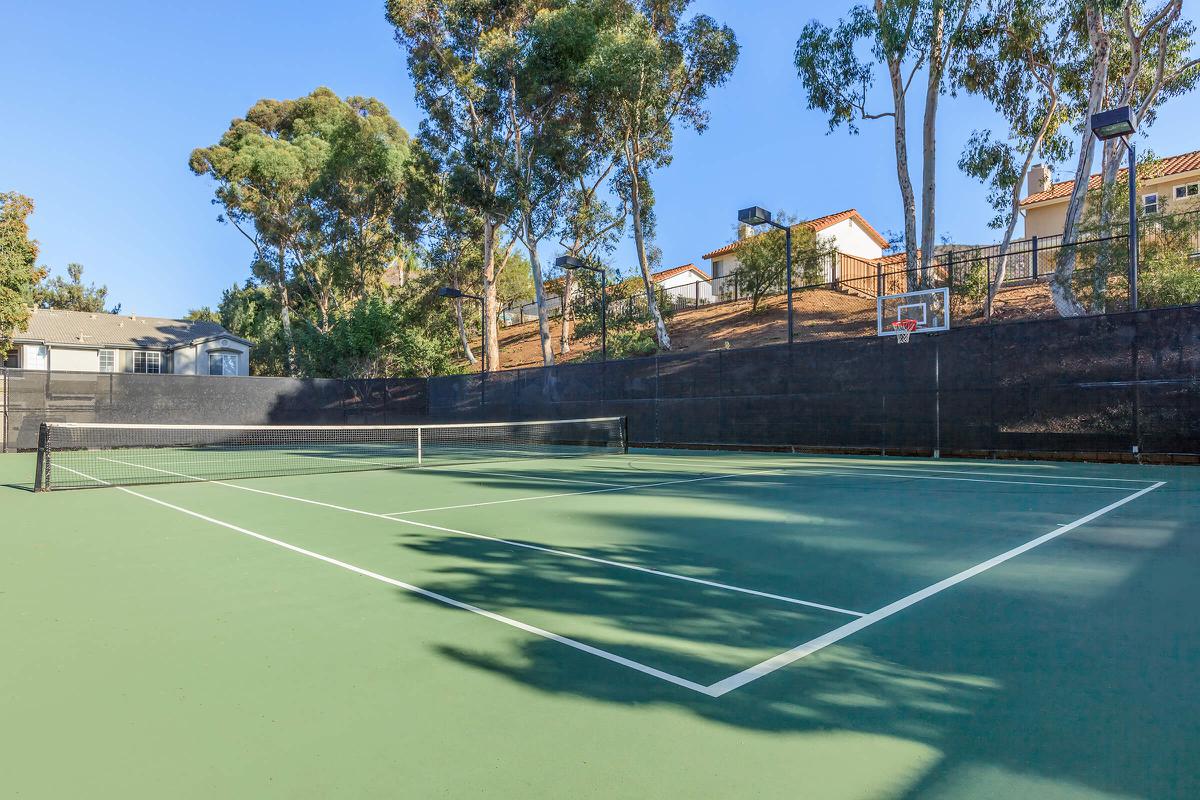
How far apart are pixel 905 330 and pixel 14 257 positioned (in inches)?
1209

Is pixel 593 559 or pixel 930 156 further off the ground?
pixel 930 156

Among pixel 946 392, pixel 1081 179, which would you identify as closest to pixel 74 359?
pixel 946 392

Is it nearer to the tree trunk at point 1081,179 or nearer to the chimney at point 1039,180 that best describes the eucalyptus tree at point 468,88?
the tree trunk at point 1081,179

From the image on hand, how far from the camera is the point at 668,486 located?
9789mm

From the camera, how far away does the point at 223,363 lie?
41.8 metres

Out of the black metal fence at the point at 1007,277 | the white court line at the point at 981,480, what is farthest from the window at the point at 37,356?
the white court line at the point at 981,480

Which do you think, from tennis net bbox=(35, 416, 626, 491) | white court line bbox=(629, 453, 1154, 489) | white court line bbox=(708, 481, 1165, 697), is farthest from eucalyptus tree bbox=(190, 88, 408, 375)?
white court line bbox=(708, 481, 1165, 697)

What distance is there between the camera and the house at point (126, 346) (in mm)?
36844

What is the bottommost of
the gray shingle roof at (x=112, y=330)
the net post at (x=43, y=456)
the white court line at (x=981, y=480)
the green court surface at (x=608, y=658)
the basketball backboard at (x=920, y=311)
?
the green court surface at (x=608, y=658)

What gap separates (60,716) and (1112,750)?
3772mm

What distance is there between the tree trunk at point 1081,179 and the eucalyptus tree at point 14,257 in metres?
34.4

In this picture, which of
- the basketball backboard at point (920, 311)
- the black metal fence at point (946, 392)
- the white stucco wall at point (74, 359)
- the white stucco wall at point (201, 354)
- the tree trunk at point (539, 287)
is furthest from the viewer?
the white stucco wall at point (201, 354)

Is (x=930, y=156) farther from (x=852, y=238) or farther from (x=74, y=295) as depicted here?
(x=74, y=295)

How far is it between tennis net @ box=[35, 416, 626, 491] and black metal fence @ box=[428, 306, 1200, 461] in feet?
6.08
